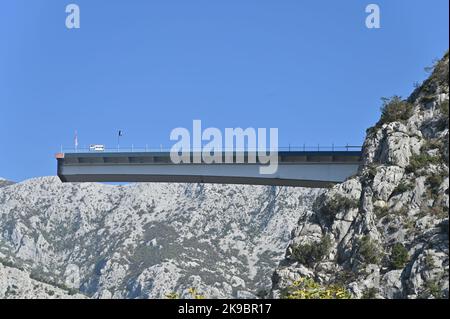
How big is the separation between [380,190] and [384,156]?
4402mm

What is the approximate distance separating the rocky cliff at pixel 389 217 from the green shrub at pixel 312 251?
3.4 inches

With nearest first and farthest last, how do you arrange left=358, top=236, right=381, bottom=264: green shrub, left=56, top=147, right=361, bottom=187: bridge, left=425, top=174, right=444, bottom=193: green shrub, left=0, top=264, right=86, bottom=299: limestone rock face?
left=358, top=236, right=381, bottom=264: green shrub
left=425, top=174, right=444, bottom=193: green shrub
left=56, top=147, right=361, bottom=187: bridge
left=0, top=264, right=86, bottom=299: limestone rock face

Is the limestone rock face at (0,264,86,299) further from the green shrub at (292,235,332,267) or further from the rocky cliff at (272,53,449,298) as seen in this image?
the green shrub at (292,235,332,267)

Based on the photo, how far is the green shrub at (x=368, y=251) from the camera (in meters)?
74.3

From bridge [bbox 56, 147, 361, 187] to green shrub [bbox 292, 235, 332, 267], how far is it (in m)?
14.6

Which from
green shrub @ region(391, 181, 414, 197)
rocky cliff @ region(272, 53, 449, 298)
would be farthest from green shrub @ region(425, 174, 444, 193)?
green shrub @ region(391, 181, 414, 197)

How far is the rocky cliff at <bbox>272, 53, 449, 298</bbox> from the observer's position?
70.6 m

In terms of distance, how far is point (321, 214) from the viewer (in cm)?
8419

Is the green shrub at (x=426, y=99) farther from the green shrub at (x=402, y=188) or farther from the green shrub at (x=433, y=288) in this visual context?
the green shrub at (x=433, y=288)

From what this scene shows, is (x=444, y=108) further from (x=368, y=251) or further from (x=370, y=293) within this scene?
(x=370, y=293)

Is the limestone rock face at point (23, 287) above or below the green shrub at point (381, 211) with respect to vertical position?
below

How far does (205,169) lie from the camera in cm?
9969

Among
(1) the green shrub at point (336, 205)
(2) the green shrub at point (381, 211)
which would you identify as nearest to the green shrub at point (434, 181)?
(2) the green shrub at point (381, 211)
